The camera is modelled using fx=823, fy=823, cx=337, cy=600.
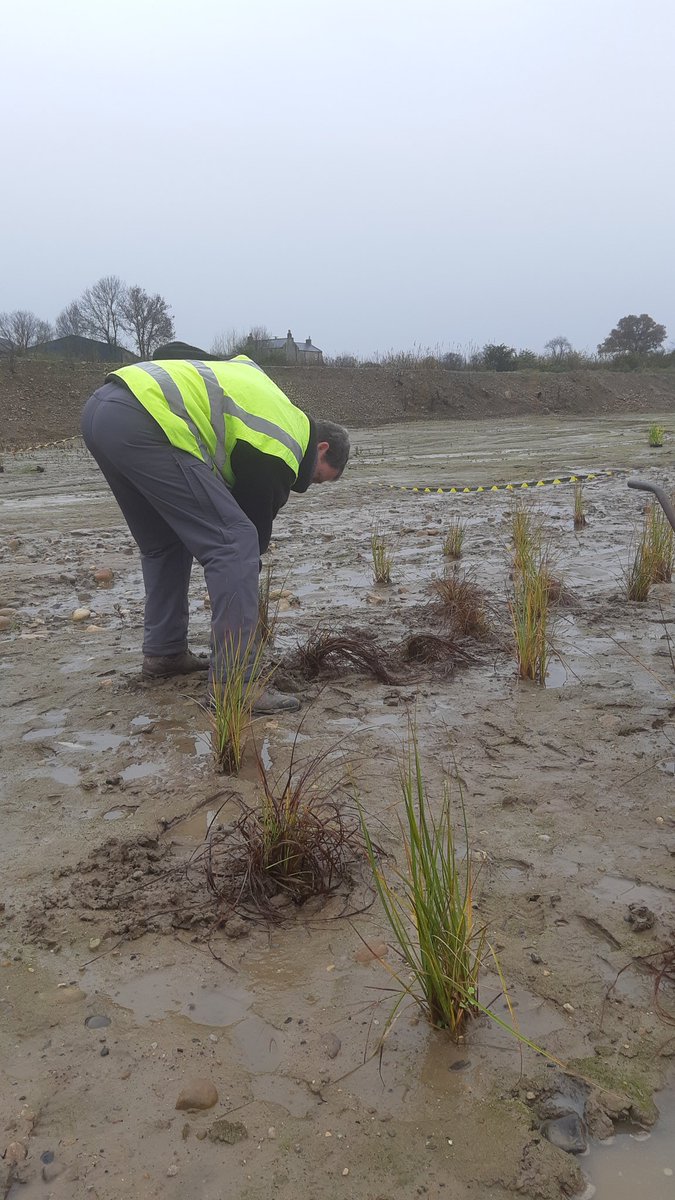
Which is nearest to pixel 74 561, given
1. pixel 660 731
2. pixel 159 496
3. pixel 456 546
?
pixel 456 546

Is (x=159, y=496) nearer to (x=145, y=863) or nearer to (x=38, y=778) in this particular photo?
(x=38, y=778)

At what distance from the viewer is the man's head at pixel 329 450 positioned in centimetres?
381

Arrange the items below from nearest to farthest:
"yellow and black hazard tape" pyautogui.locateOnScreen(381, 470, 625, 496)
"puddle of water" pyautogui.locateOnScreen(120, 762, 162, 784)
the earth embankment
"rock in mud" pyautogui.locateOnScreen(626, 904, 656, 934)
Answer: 1. "rock in mud" pyautogui.locateOnScreen(626, 904, 656, 934)
2. "puddle of water" pyautogui.locateOnScreen(120, 762, 162, 784)
3. "yellow and black hazard tape" pyautogui.locateOnScreen(381, 470, 625, 496)
4. the earth embankment

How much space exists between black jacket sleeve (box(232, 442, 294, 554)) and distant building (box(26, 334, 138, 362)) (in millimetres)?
24000

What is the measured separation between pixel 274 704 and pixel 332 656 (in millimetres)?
604

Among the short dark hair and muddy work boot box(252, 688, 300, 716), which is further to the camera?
the short dark hair

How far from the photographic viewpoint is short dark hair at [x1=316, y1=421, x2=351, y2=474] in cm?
381

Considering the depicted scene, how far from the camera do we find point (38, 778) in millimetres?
3100

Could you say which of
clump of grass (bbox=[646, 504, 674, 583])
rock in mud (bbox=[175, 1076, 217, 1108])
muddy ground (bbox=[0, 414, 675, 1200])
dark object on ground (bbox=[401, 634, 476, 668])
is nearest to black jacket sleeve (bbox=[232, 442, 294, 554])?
muddy ground (bbox=[0, 414, 675, 1200])

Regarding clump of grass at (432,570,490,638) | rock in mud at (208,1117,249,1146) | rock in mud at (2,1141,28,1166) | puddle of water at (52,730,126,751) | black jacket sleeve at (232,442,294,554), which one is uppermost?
black jacket sleeve at (232,442,294,554)

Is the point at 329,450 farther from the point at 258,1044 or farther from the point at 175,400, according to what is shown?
the point at 258,1044

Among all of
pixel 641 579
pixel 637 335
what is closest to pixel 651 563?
pixel 641 579

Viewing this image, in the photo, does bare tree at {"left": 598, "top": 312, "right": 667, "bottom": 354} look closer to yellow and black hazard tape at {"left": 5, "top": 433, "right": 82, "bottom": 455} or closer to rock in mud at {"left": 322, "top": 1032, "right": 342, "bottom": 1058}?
yellow and black hazard tape at {"left": 5, "top": 433, "right": 82, "bottom": 455}

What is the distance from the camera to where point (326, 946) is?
2125 mm
